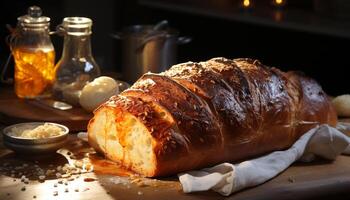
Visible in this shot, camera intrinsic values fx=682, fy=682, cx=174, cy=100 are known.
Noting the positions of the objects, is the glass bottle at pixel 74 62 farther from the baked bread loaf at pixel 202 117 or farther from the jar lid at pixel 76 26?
the baked bread loaf at pixel 202 117

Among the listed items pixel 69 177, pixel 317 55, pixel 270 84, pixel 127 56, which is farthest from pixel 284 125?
pixel 317 55

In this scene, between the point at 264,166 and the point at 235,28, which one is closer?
the point at 264,166

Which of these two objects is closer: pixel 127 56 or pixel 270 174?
pixel 270 174

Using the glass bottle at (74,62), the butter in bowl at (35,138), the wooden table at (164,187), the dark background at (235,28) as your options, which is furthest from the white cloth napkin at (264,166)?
the dark background at (235,28)

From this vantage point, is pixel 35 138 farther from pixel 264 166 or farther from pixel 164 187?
pixel 264 166

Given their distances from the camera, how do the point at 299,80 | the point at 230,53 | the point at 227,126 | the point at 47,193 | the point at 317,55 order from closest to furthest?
the point at 47,193 < the point at 227,126 < the point at 299,80 < the point at 317,55 < the point at 230,53

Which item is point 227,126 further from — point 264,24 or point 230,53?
point 230,53

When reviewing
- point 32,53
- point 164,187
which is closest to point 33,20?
point 32,53

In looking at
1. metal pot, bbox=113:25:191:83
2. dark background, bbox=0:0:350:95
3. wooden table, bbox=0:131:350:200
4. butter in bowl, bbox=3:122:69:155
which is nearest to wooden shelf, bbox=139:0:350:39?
dark background, bbox=0:0:350:95
